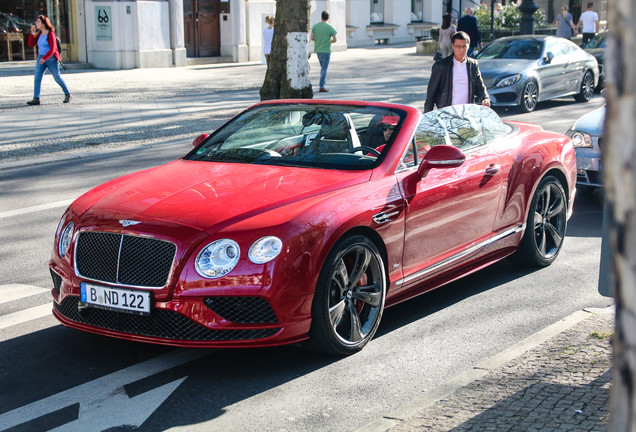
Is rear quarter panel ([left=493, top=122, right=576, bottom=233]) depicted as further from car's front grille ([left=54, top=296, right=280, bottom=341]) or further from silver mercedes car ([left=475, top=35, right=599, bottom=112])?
silver mercedes car ([left=475, top=35, right=599, bottom=112])

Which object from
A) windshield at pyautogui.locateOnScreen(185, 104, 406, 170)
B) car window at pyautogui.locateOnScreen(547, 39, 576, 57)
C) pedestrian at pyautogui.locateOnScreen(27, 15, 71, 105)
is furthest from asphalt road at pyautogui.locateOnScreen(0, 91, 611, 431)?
car window at pyautogui.locateOnScreen(547, 39, 576, 57)

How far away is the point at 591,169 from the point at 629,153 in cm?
879

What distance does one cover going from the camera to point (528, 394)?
4.20 m

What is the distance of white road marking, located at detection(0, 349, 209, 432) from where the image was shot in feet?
13.9

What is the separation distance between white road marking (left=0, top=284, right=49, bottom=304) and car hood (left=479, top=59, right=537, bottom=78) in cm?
1356

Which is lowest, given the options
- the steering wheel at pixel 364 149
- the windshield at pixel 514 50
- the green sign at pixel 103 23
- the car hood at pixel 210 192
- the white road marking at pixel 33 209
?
the white road marking at pixel 33 209

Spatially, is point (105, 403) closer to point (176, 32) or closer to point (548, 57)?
point (548, 57)

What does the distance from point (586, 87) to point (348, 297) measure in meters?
16.9

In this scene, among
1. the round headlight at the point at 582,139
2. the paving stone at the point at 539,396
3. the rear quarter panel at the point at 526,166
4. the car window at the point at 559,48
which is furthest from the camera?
the car window at the point at 559,48

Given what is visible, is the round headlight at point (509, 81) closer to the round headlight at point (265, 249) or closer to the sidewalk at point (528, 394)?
the sidewalk at point (528, 394)

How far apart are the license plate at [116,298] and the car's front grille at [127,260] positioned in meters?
0.05

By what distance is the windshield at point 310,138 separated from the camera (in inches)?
229

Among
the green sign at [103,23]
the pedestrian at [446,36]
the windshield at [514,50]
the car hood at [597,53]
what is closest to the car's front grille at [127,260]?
the windshield at [514,50]

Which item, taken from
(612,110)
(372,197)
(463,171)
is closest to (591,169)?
(463,171)
